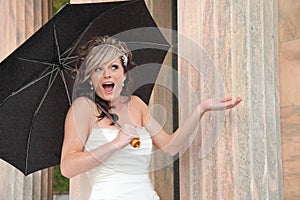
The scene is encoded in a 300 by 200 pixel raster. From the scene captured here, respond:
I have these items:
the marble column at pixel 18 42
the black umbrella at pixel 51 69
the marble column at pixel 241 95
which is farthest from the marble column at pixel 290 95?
the marble column at pixel 18 42

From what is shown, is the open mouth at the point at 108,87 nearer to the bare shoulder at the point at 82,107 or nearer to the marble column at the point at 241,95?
the bare shoulder at the point at 82,107

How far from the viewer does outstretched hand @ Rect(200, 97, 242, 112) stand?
3006 mm

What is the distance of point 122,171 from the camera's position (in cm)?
311

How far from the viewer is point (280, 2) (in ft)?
11.7

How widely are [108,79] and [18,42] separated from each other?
2908 mm

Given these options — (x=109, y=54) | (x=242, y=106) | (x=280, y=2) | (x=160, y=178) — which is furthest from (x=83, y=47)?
(x=160, y=178)

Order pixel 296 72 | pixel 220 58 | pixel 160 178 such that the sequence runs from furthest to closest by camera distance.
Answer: pixel 160 178 < pixel 296 72 < pixel 220 58

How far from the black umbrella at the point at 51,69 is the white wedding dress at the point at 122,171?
0.34m

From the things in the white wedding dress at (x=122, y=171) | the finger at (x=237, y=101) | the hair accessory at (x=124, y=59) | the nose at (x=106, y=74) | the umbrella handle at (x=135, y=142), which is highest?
the hair accessory at (x=124, y=59)

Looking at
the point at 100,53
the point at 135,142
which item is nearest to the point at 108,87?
the point at 100,53

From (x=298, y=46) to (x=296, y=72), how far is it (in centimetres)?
14

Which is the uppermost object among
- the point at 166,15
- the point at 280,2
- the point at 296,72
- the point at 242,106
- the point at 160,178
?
the point at 166,15

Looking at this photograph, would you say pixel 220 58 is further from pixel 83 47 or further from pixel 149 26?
pixel 83 47

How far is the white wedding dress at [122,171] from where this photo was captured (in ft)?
10.1
